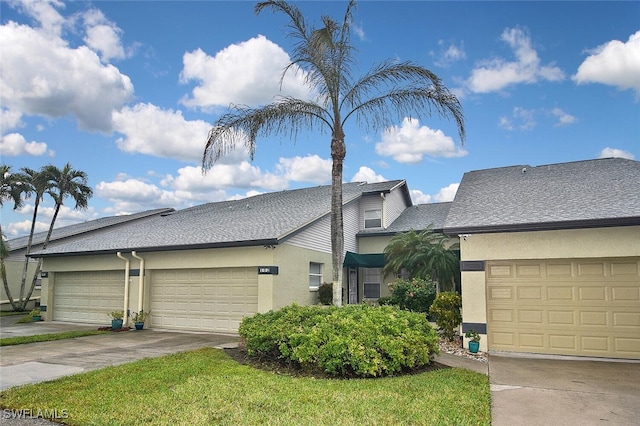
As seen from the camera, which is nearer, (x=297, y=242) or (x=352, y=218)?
(x=297, y=242)

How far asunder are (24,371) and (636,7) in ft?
56.2

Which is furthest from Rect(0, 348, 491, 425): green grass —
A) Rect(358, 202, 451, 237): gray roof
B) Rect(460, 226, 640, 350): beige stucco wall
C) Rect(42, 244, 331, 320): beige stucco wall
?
Rect(358, 202, 451, 237): gray roof

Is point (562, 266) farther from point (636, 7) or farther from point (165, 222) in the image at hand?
point (165, 222)

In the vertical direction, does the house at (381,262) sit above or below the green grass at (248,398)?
above

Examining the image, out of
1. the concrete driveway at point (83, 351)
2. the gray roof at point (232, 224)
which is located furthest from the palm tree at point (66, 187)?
the concrete driveway at point (83, 351)

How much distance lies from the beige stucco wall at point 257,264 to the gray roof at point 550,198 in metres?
5.67

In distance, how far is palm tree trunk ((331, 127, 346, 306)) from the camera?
468 inches

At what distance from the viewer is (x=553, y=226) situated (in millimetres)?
10633

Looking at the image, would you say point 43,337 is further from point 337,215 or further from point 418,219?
point 418,219

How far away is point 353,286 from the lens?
67.6 feet

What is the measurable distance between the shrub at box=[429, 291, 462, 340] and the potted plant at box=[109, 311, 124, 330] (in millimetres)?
11555

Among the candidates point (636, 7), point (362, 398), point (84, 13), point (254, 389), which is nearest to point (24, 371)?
point (254, 389)

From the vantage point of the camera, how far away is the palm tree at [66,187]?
23984 millimetres

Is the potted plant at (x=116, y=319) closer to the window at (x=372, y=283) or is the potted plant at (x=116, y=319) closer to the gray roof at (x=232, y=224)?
the gray roof at (x=232, y=224)
